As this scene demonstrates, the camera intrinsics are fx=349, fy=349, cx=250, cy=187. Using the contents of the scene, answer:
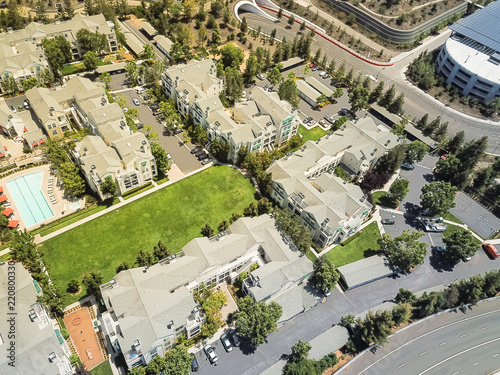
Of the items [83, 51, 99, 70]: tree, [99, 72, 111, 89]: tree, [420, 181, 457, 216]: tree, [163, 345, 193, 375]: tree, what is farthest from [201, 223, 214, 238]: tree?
[83, 51, 99, 70]: tree

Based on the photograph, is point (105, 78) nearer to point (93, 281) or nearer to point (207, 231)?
point (207, 231)

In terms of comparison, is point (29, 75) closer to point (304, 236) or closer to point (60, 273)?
point (60, 273)

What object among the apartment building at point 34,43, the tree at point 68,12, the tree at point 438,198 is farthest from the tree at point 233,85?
the tree at point 68,12

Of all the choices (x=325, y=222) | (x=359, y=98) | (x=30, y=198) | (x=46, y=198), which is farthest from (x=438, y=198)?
(x=30, y=198)

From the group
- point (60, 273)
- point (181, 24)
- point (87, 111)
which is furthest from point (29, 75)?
point (60, 273)

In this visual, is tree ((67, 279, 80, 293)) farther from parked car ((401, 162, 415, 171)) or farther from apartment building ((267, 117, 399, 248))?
parked car ((401, 162, 415, 171))
